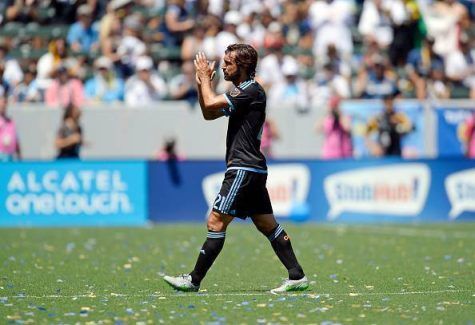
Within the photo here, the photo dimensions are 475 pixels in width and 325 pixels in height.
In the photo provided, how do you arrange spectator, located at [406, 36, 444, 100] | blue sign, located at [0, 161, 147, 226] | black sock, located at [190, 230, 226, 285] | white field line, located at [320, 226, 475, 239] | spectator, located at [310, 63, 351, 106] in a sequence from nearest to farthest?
1. black sock, located at [190, 230, 226, 285]
2. white field line, located at [320, 226, 475, 239]
3. blue sign, located at [0, 161, 147, 226]
4. spectator, located at [310, 63, 351, 106]
5. spectator, located at [406, 36, 444, 100]

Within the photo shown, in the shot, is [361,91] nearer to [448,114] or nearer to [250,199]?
[448,114]

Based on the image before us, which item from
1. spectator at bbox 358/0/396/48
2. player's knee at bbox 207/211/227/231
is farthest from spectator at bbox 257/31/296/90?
player's knee at bbox 207/211/227/231

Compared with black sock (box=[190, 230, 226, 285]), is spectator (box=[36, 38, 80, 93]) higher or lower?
higher

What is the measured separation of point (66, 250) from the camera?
14750 mm

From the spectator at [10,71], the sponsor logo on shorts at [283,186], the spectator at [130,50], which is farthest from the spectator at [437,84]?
the spectator at [10,71]

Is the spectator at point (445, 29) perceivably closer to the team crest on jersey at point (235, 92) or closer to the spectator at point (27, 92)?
the spectator at point (27, 92)

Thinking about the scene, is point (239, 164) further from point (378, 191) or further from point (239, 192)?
point (378, 191)

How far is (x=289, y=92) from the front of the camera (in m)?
22.5

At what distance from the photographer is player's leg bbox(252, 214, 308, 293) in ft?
32.8

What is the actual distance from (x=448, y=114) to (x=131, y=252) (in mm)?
10519

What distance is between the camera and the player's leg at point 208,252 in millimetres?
9805

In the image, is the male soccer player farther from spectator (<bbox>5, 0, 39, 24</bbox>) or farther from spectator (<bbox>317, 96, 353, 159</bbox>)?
spectator (<bbox>5, 0, 39, 24</bbox>)

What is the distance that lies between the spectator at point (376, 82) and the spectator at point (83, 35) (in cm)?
562

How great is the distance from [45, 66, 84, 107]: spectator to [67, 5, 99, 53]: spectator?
1.06 m
